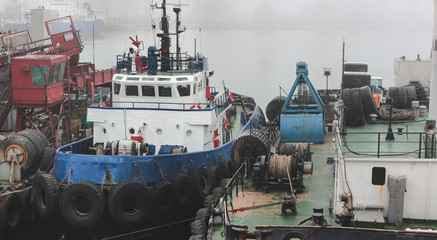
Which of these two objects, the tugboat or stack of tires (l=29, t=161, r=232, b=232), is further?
the tugboat

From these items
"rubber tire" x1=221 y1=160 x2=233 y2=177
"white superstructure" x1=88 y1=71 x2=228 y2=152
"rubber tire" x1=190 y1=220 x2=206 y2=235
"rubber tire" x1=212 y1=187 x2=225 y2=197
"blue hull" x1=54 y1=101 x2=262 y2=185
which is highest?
"white superstructure" x1=88 y1=71 x2=228 y2=152

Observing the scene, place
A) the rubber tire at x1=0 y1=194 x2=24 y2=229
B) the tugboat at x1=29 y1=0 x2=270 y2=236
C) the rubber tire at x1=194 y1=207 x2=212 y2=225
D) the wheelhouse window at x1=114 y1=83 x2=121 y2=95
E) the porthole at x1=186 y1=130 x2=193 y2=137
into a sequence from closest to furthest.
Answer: the rubber tire at x1=194 y1=207 x2=212 y2=225, the tugboat at x1=29 y1=0 x2=270 y2=236, the rubber tire at x1=0 y1=194 x2=24 y2=229, the porthole at x1=186 y1=130 x2=193 y2=137, the wheelhouse window at x1=114 y1=83 x2=121 y2=95

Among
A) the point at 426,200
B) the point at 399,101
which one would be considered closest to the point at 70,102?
the point at 399,101

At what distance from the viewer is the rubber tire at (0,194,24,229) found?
17.0 m

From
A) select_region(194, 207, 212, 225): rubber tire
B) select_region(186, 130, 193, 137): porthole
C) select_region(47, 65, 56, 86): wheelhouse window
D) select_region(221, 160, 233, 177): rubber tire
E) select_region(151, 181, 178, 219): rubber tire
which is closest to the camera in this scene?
select_region(194, 207, 212, 225): rubber tire

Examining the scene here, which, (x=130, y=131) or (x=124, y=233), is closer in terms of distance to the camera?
(x=124, y=233)

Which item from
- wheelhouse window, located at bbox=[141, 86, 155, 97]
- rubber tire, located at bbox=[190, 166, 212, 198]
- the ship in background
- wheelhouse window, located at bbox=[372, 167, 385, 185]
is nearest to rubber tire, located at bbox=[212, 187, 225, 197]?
rubber tire, located at bbox=[190, 166, 212, 198]

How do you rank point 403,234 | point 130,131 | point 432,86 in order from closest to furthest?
point 403,234, point 432,86, point 130,131

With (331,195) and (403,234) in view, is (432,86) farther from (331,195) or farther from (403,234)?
(403,234)

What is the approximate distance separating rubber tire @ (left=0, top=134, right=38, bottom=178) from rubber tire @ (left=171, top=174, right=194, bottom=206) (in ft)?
18.7

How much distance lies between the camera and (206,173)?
17359 millimetres

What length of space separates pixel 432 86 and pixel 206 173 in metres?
6.87

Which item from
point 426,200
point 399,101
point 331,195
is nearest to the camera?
point 426,200

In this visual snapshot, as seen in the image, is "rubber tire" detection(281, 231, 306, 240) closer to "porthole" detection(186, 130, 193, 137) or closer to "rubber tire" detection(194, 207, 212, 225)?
"rubber tire" detection(194, 207, 212, 225)
